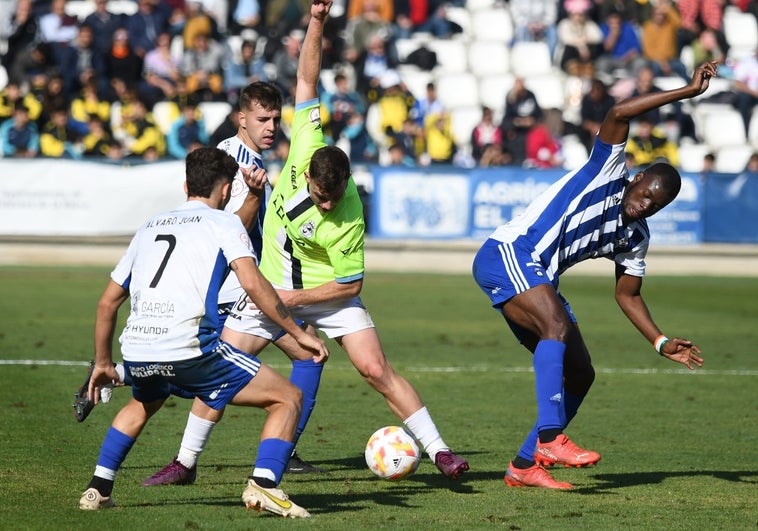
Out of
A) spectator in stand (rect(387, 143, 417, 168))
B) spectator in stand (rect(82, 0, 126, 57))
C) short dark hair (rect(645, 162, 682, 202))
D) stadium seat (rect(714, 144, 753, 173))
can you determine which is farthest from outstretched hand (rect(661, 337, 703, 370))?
spectator in stand (rect(82, 0, 126, 57))

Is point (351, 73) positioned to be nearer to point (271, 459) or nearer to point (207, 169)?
point (207, 169)

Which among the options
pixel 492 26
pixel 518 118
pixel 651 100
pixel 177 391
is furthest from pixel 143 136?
pixel 177 391

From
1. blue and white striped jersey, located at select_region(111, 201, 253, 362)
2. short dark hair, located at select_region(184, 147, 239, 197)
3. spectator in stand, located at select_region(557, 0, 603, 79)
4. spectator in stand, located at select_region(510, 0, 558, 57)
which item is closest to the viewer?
blue and white striped jersey, located at select_region(111, 201, 253, 362)

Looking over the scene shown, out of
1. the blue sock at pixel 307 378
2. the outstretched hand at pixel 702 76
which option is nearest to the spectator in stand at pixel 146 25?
the blue sock at pixel 307 378

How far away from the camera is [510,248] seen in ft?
25.8

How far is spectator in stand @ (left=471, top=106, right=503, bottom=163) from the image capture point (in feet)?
78.9

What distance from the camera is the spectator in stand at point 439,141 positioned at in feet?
78.9

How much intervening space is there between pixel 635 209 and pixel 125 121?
1691cm

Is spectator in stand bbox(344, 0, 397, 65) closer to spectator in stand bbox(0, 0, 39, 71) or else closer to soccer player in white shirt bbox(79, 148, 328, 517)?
spectator in stand bbox(0, 0, 39, 71)

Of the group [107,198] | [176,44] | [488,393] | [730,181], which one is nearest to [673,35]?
[730,181]

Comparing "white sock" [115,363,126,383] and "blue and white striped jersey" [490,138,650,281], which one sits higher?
"blue and white striped jersey" [490,138,650,281]

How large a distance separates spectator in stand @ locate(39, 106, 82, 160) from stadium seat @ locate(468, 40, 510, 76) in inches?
361

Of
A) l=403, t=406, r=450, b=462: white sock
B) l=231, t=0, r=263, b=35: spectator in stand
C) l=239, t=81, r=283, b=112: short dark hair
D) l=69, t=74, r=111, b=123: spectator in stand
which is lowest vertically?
l=403, t=406, r=450, b=462: white sock

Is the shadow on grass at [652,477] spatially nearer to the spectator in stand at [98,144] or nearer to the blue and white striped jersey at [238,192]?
the blue and white striped jersey at [238,192]
